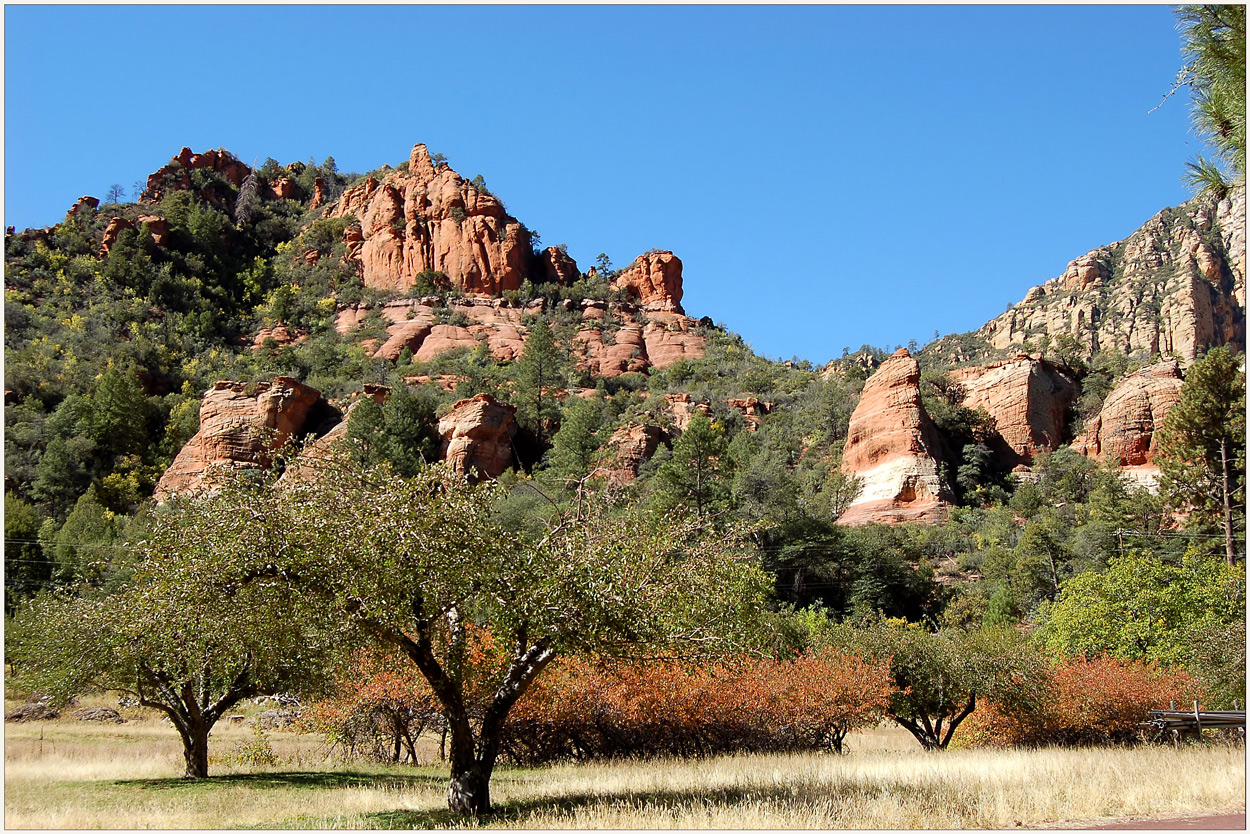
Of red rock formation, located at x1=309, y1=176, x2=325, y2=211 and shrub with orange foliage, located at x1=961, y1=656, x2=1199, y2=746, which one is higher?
red rock formation, located at x1=309, y1=176, x2=325, y2=211

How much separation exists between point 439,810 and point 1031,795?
340 inches

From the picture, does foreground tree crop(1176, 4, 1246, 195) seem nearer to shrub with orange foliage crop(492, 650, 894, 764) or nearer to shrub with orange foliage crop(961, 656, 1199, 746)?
shrub with orange foliage crop(492, 650, 894, 764)

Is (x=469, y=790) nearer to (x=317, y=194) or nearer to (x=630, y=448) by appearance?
(x=630, y=448)

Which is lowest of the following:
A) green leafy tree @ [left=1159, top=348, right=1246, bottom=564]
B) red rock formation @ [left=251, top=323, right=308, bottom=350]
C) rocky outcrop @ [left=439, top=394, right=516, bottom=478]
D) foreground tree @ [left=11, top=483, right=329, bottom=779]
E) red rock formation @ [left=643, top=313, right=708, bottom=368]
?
foreground tree @ [left=11, top=483, right=329, bottom=779]

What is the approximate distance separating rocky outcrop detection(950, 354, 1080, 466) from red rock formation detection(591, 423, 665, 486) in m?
26.7

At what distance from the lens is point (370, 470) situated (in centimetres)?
1286

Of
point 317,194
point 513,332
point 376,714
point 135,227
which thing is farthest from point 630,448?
point 317,194

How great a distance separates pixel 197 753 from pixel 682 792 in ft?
35.3

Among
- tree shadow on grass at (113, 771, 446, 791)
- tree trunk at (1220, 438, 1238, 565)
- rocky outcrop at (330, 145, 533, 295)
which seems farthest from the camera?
rocky outcrop at (330, 145, 533, 295)

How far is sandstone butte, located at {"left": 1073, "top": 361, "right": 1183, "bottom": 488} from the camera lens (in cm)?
6062

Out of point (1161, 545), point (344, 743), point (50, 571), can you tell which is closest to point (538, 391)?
point (50, 571)

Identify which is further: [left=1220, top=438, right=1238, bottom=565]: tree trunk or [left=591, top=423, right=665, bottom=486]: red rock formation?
[left=591, top=423, right=665, bottom=486]: red rock formation

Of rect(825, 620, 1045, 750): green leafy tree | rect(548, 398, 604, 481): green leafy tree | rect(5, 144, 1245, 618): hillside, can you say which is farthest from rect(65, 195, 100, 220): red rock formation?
rect(825, 620, 1045, 750): green leafy tree

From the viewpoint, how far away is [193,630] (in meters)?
12.3
